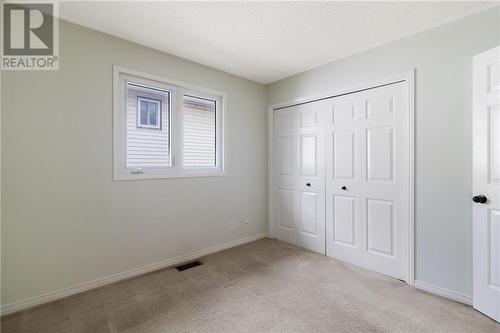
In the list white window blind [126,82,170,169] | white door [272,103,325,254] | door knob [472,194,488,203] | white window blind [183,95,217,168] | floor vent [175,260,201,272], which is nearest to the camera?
door knob [472,194,488,203]

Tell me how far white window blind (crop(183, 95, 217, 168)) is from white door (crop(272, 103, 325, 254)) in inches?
43.2

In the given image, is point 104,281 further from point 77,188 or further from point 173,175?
point 173,175

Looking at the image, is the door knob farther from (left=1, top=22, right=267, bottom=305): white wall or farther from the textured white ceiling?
(left=1, top=22, right=267, bottom=305): white wall

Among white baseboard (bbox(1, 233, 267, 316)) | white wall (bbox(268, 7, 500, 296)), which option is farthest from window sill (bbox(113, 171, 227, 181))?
white wall (bbox(268, 7, 500, 296))

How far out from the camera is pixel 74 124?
2246 millimetres

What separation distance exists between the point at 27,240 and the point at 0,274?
290 millimetres

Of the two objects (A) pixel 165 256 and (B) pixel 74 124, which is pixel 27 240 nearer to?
(B) pixel 74 124

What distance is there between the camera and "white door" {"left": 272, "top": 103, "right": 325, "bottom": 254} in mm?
3297

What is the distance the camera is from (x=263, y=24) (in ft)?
7.37

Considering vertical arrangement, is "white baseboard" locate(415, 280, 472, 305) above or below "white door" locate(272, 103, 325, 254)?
below

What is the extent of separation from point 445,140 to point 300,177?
1766mm

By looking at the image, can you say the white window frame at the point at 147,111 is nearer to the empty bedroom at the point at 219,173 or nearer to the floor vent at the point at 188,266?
the empty bedroom at the point at 219,173

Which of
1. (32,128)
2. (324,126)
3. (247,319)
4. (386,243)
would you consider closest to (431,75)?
(324,126)

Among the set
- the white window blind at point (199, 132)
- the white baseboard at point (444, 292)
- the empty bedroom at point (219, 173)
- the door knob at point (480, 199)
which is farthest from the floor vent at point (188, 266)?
the door knob at point (480, 199)
